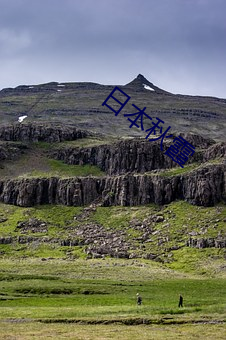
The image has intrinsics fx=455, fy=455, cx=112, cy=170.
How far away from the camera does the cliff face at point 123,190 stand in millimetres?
169000

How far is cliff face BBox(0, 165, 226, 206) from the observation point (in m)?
169

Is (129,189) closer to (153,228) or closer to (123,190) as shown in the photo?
(123,190)

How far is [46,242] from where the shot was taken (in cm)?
15275

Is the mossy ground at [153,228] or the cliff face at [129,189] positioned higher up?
the cliff face at [129,189]

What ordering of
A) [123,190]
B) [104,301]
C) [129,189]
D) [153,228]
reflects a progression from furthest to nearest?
[123,190], [129,189], [153,228], [104,301]

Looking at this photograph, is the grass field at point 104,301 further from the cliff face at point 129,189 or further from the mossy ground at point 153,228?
the cliff face at point 129,189

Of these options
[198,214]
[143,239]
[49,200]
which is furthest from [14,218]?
[198,214]

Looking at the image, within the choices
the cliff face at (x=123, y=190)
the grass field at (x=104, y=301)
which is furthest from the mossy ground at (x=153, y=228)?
the grass field at (x=104, y=301)

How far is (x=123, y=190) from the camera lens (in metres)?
182

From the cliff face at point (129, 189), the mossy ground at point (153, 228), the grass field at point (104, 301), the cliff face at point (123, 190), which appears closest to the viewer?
the grass field at point (104, 301)

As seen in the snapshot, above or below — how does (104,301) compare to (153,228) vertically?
below

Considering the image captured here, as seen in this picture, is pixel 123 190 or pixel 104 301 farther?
pixel 123 190

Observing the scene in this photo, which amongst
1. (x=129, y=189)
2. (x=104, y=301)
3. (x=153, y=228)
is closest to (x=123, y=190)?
(x=129, y=189)

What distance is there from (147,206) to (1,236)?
5512 centimetres
